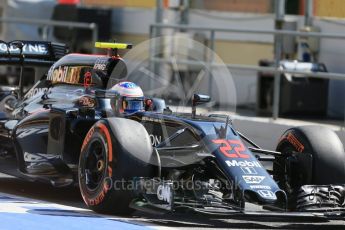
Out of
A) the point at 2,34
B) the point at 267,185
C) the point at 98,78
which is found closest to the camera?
the point at 267,185

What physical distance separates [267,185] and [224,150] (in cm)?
52

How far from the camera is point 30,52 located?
37.6 feet

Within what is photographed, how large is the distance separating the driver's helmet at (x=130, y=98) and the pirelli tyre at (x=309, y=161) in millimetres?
1477

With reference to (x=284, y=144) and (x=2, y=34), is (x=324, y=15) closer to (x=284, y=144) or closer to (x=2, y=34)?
(x=284, y=144)

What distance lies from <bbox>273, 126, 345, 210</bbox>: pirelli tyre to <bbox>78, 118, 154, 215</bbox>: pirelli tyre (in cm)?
138

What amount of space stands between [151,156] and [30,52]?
3.58m

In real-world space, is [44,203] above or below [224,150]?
below

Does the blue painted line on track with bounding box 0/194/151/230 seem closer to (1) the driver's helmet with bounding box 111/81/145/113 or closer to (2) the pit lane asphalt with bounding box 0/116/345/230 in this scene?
(2) the pit lane asphalt with bounding box 0/116/345/230

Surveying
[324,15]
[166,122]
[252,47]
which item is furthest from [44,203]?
[252,47]

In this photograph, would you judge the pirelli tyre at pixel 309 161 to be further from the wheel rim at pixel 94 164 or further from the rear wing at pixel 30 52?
the rear wing at pixel 30 52

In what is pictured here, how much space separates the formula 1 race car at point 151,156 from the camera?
26.9 feet

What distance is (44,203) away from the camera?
931 cm
